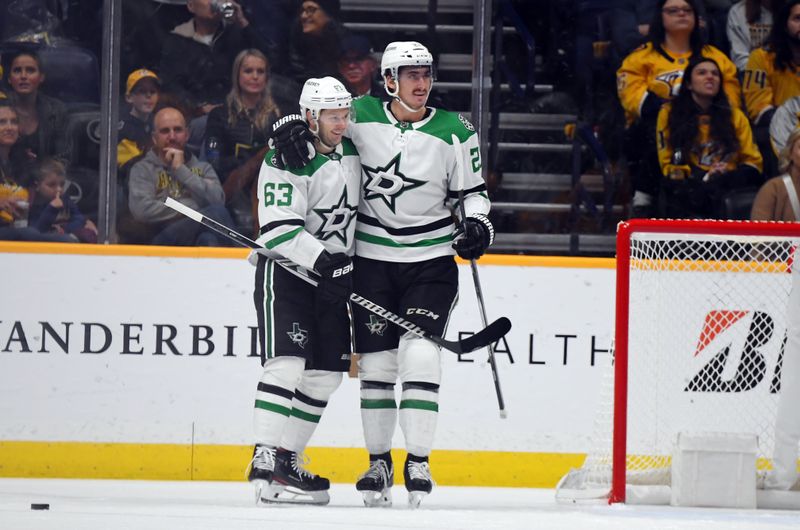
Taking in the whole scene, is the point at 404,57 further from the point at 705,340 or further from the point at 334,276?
the point at 705,340

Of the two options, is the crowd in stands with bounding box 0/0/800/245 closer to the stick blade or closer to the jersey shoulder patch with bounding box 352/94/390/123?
the jersey shoulder patch with bounding box 352/94/390/123

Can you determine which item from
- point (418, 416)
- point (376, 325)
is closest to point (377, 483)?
point (418, 416)

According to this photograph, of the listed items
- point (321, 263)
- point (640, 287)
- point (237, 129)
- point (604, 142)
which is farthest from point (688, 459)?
point (237, 129)

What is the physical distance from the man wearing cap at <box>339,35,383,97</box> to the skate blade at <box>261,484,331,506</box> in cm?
202

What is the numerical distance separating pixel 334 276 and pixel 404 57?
0.67 metres

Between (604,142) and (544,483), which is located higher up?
(604,142)

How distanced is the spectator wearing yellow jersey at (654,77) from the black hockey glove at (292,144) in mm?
2185

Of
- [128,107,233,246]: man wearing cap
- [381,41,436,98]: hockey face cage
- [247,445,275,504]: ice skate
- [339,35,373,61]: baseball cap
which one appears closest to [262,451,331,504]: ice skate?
[247,445,275,504]: ice skate

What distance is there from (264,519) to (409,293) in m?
0.92

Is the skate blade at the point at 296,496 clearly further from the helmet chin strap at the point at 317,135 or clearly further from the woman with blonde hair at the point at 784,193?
the woman with blonde hair at the point at 784,193

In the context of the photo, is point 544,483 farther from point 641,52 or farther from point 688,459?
point 641,52

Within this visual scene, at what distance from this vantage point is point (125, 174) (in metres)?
5.46

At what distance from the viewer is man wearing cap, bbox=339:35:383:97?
18.6 feet

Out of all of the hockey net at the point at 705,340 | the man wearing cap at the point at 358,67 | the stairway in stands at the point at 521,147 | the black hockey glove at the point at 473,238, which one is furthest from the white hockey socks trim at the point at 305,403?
the man wearing cap at the point at 358,67
